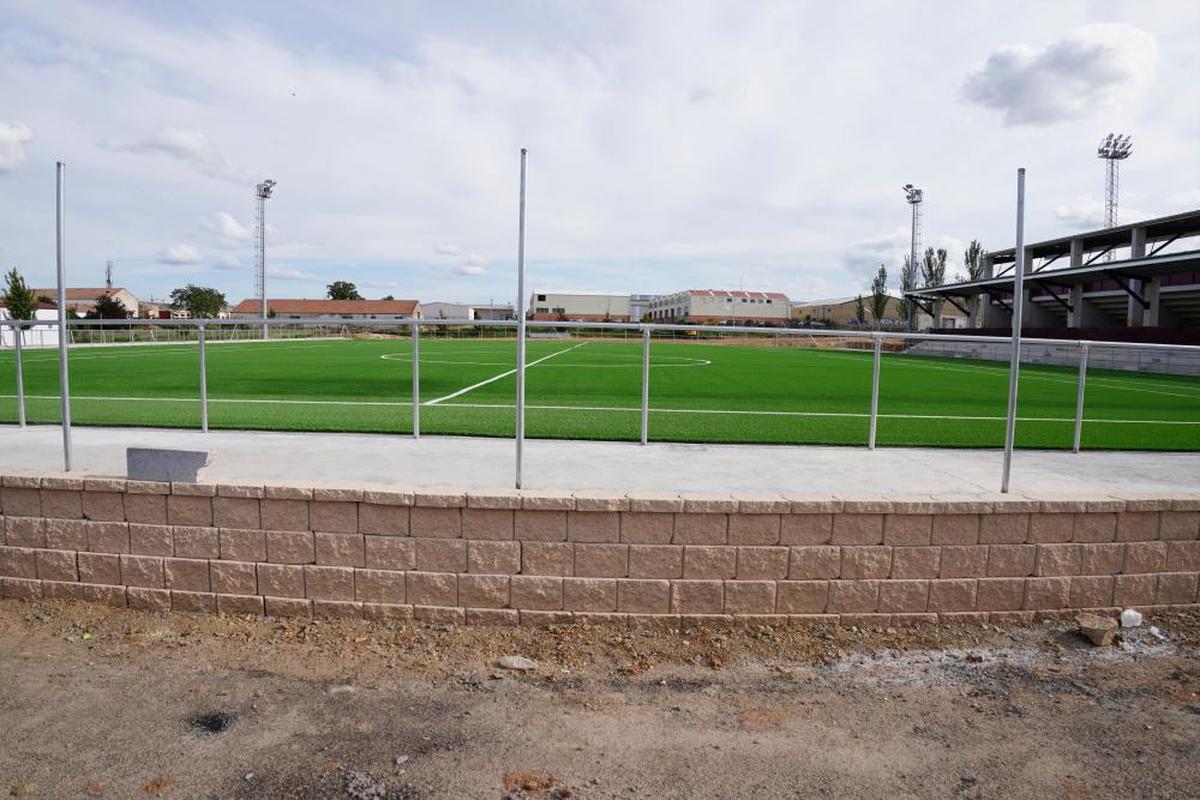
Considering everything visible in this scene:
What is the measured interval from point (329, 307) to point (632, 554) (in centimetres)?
11252

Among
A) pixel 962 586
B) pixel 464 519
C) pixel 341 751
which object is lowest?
pixel 341 751

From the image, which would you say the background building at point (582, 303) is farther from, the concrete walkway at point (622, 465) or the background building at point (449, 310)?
the concrete walkway at point (622, 465)

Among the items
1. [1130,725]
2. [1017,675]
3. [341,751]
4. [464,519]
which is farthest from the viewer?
[464,519]

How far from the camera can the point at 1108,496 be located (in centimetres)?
520

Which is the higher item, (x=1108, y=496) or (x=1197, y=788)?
(x=1108, y=496)

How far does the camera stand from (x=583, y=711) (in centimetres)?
409

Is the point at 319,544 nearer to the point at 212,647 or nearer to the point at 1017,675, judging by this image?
the point at 212,647

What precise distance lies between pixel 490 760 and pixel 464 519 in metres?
1.62

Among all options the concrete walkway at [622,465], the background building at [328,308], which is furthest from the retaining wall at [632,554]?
the background building at [328,308]

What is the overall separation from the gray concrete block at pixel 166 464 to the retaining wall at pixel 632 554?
0.22 ft

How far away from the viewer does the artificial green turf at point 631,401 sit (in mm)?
8992

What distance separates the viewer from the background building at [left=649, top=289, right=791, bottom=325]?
8449 cm

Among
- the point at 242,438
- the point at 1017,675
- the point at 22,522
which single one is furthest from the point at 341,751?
the point at 242,438

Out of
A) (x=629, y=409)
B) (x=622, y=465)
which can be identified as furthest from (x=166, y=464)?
(x=629, y=409)
